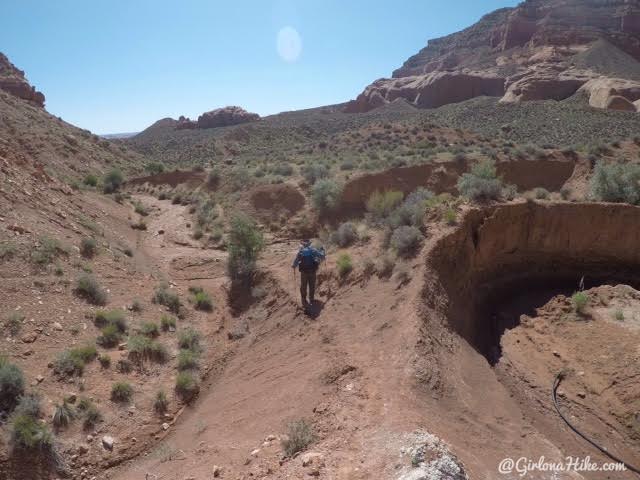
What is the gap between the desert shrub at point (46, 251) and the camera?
1119cm

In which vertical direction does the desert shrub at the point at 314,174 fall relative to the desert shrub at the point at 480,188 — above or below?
above

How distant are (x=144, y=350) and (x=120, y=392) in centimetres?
150

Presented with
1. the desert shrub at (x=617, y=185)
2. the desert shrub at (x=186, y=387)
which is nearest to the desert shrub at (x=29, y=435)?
the desert shrub at (x=186, y=387)

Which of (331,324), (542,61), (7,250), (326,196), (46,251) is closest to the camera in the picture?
(331,324)

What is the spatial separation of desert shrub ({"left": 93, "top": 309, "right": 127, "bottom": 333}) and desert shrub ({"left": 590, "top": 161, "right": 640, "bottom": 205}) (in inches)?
625

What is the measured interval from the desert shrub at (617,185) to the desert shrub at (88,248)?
17.0 metres

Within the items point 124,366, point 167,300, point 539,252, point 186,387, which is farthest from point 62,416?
point 539,252

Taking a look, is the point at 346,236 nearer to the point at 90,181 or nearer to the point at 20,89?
the point at 90,181

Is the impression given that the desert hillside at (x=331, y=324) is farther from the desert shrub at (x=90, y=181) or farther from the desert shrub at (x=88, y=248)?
the desert shrub at (x=90, y=181)

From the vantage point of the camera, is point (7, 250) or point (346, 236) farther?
point (346, 236)

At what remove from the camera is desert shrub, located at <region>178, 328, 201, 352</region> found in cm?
1088

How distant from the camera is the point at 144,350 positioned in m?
10.1

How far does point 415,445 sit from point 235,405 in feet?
14.3

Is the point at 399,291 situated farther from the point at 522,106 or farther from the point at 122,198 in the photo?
the point at 522,106
